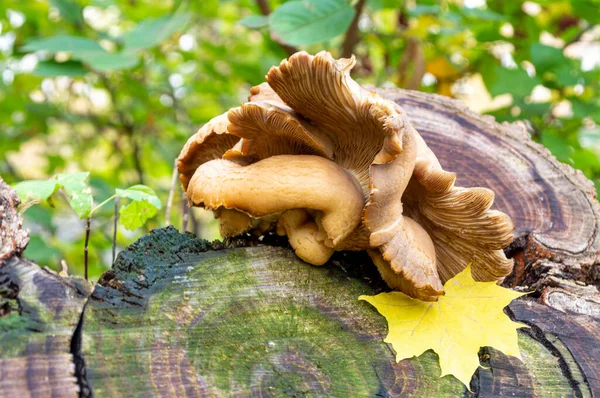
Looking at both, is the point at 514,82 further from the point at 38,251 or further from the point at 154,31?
the point at 38,251

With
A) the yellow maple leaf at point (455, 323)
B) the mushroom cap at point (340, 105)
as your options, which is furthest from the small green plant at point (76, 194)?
the yellow maple leaf at point (455, 323)

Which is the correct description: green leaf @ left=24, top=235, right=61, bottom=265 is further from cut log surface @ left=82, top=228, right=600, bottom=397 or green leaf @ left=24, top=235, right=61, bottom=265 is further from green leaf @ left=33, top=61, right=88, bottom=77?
cut log surface @ left=82, top=228, right=600, bottom=397

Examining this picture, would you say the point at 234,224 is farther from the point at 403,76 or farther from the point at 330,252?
the point at 403,76

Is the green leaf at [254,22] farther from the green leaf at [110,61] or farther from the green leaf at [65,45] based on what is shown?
the green leaf at [65,45]

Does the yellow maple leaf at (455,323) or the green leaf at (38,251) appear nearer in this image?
the yellow maple leaf at (455,323)

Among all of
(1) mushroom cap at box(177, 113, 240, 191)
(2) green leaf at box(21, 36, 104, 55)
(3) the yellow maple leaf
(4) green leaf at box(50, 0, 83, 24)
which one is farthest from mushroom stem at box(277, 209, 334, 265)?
(4) green leaf at box(50, 0, 83, 24)
